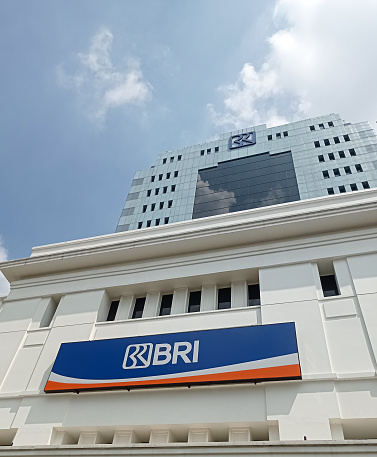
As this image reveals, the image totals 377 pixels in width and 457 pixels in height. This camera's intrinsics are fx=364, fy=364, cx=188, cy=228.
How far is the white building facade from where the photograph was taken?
34.1 ft

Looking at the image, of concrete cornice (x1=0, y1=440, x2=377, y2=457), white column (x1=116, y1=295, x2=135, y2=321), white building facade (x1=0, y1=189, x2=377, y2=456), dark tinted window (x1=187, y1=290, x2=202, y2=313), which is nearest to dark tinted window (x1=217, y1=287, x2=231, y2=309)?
white building facade (x1=0, y1=189, x2=377, y2=456)

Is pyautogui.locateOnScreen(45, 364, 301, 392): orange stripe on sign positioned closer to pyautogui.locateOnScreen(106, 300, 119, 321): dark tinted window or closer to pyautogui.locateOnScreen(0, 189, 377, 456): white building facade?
pyautogui.locateOnScreen(0, 189, 377, 456): white building facade

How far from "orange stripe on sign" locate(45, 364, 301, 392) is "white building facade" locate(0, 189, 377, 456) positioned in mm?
249

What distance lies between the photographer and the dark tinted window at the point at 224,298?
586 inches

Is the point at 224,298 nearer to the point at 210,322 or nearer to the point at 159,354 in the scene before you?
the point at 210,322

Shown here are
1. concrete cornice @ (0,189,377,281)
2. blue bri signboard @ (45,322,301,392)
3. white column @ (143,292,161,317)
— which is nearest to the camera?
blue bri signboard @ (45,322,301,392)

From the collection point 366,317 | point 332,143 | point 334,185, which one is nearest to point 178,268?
point 366,317

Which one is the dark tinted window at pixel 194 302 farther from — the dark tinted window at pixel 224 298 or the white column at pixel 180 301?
the dark tinted window at pixel 224 298

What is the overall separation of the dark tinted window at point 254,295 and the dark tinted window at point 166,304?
3.46 m

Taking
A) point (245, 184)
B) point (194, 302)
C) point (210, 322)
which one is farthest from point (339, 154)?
point (210, 322)

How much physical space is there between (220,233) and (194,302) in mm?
3157

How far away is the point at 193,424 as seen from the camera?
11.1m

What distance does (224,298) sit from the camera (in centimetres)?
1520

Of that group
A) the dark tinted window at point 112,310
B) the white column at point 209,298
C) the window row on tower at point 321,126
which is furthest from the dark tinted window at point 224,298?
the window row on tower at point 321,126
